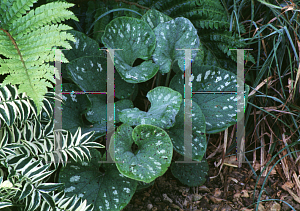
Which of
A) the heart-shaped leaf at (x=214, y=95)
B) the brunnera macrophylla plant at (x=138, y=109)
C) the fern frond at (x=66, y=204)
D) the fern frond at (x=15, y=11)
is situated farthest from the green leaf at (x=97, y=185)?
the fern frond at (x=15, y=11)

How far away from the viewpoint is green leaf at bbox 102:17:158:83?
1167mm

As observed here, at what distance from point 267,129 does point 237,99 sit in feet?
1.47

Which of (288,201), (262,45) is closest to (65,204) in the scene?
(288,201)

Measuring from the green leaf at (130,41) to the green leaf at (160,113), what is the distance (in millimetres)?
130

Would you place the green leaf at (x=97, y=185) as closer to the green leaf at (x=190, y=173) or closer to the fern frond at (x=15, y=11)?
the green leaf at (x=190, y=173)

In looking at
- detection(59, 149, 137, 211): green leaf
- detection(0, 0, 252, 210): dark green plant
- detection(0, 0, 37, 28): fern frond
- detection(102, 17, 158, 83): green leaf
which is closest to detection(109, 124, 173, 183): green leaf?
detection(0, 0, 252, 210): dark green plant

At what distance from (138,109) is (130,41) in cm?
34

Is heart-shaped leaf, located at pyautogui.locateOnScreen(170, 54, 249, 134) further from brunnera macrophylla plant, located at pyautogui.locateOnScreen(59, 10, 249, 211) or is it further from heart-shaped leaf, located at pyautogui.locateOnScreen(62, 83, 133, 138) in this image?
heart-shaped leaf, located at pyautogui.locateOnScreen(62, 83, 133, 138)

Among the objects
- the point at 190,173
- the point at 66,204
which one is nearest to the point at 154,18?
the point at 190,173

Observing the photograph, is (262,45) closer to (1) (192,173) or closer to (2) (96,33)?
(1) (192,173)

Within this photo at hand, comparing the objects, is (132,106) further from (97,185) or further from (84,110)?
(97,185)

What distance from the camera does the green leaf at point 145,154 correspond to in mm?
920

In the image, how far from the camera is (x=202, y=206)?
4.11 feet

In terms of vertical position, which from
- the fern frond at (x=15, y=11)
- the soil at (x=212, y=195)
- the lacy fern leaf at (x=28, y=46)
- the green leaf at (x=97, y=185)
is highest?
the fern frond at (x=15, y=11)
